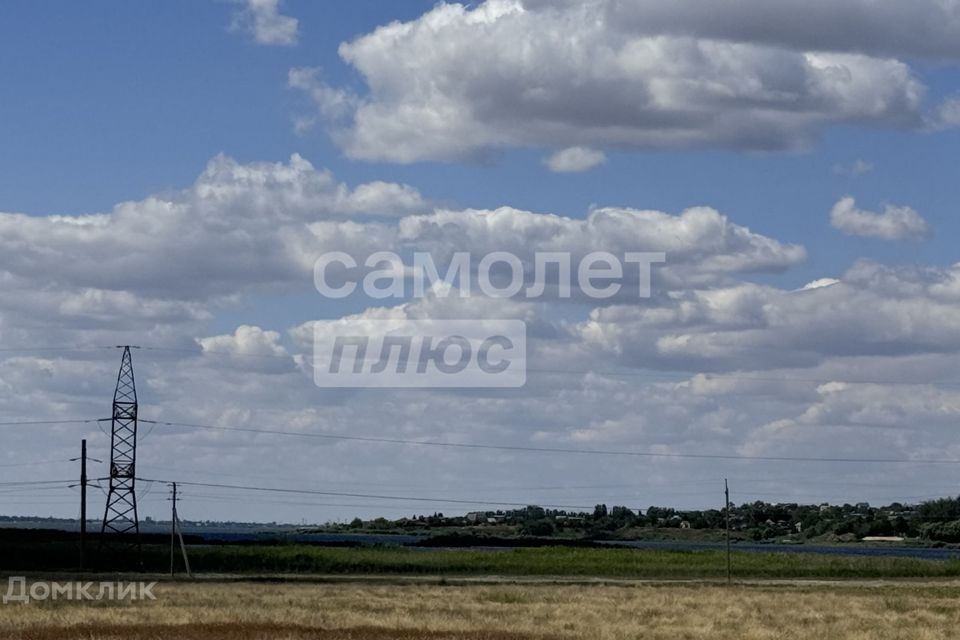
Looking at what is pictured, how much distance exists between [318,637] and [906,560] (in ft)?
291

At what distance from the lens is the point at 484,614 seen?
57594 mm

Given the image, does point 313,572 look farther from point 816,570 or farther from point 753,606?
point 753,606

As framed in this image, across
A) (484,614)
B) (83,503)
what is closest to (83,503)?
(83,503)

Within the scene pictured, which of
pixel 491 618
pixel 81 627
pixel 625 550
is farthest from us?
pixel 625 550

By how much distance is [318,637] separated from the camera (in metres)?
43.4

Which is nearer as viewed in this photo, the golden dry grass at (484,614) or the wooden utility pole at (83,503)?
the golden dry grass at (484,614)

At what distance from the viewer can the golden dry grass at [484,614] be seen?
46.2 m

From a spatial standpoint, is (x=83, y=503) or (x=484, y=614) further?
(x=83, y=503)

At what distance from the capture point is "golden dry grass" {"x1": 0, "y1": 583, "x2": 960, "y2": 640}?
46250 mm

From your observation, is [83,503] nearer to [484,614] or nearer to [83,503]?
[83,503]

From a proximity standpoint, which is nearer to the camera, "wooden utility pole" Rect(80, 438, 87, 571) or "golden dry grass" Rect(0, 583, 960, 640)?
"golden dry grass" Rect(0, 583, 960, 640)

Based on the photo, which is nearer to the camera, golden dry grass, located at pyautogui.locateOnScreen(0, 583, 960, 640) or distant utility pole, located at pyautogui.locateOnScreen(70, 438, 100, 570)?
golden dry grass, located at pyautogui.locateOnScreen(0, 583, 960, 640)

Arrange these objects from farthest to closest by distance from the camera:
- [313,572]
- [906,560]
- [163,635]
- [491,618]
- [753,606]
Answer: [906,560]
[313,572]
[753,606]
[491,618]
[163,635]

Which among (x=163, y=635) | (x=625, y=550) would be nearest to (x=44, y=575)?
(x=163, y=635)
